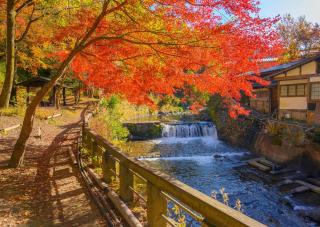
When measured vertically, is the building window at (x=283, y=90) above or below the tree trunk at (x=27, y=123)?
above

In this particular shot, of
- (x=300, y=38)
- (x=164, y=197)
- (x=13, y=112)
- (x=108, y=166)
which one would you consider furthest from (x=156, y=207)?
(x=300, y=38)

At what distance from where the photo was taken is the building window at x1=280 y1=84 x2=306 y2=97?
24575 mm

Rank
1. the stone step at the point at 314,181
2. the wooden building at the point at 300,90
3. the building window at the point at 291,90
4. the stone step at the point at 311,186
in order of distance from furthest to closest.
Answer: the building window at the point at 291,90
the wooden building at the point at 300,90
the stone step at the point at 314,181
the stone step at the point at 311,186

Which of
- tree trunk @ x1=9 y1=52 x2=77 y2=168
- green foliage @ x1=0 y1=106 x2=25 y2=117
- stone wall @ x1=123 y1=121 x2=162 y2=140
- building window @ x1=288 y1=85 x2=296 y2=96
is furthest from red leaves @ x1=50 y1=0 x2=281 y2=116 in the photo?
stone wall @ x1=123 y1=121 x2=162 y2=140

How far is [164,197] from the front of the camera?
13.5 ft

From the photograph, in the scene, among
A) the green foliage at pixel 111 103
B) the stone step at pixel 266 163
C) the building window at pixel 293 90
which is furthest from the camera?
the green foliage at pixel 111 103

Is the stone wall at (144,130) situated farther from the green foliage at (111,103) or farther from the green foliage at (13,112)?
the green foliage at (13,112)

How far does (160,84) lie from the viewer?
10203mm

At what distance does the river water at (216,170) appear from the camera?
1383 cm

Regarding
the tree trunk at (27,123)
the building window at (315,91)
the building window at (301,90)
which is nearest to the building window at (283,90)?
the building window at (301,90)

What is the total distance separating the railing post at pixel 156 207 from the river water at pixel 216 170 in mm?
4359

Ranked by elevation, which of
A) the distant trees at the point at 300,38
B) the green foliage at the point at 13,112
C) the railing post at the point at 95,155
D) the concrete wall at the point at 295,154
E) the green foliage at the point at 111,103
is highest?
the distant trees at the point at 300,38

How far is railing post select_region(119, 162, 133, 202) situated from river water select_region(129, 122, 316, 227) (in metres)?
3.36

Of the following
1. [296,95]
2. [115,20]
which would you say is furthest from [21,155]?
[296,95]
